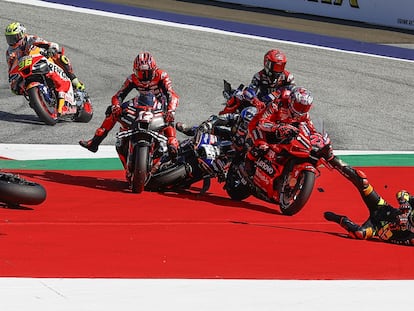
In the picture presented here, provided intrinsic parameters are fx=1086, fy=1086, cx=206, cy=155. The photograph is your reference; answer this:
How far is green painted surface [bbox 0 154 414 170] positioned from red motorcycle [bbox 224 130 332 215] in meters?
3.32

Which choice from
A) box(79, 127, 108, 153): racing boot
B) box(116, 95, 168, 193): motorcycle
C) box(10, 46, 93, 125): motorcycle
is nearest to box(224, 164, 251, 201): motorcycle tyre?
box(116, 95, 168, 193): motorcycle

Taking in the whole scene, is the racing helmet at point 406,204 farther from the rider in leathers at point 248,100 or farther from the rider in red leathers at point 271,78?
the rider in red leathers at point 271,78

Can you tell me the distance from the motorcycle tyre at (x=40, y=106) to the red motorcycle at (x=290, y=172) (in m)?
6.11

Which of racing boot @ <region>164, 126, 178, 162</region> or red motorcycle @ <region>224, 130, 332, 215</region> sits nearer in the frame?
A: red motorcycle @ <region>224, 130, 332, 215</region>

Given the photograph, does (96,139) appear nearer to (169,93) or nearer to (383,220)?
(169,93)

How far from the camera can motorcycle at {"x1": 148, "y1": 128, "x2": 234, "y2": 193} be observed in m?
13.1

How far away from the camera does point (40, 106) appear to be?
18.1 meters

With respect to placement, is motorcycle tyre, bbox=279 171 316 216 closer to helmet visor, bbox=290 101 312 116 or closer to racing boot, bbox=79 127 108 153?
helmet visor, bbox=290 101 312 116

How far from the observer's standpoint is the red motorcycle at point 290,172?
1159cm

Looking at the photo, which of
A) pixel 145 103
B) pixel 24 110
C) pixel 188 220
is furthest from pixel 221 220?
pixel 24 110

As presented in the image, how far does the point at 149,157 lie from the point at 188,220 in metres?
1.63

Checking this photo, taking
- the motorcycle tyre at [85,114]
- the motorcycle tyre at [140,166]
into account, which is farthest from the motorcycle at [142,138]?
the motorcycle tyre at [85,114]

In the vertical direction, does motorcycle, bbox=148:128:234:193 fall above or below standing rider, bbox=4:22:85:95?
below
